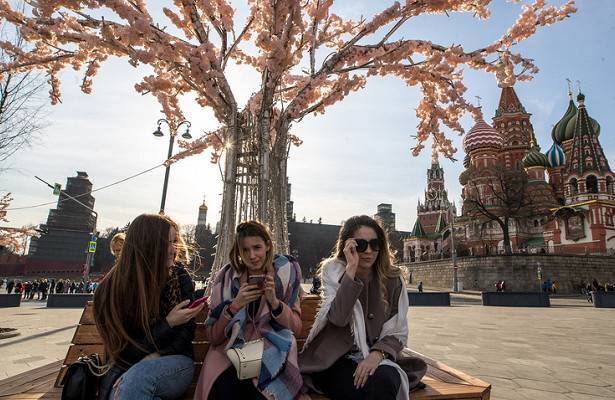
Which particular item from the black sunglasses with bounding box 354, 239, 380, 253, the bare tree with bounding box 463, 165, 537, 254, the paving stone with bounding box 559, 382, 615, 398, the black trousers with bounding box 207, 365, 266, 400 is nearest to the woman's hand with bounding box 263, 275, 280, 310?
the black trousers with bounding box 207, 365, 266, 400

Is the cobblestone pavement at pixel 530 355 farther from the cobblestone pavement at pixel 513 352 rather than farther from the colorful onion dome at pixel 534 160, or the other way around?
the colorful onion dome at pixel 534 160

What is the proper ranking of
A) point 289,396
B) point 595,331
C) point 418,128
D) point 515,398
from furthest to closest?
1. point 595,331
2. point 418,128
3. point 515,398
4. point 289,396

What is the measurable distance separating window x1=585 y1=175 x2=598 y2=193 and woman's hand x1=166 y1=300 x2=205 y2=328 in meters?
46.3

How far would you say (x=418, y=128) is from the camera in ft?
19.2

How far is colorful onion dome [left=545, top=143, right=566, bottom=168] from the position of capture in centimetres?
4478

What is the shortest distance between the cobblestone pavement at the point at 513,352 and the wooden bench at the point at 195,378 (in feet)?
5.07

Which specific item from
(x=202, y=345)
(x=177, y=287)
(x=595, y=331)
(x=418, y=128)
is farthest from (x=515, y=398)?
(x=595, y=331)

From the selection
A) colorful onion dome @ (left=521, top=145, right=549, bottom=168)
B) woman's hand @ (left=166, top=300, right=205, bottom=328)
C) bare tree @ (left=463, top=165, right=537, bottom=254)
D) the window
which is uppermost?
colorful onion dome @ (left=521, top=145, right=549, bottom=168)

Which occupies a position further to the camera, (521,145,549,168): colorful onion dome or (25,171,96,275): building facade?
(25,171,96,275): building facade

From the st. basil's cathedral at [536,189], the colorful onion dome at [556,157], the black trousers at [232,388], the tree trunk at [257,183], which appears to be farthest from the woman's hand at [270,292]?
the colorful onion dome at [556,157]

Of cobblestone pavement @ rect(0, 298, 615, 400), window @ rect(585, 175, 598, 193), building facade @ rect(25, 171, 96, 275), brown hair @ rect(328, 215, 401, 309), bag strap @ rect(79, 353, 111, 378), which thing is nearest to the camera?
bag strap @ rect(79, 353, 111, 378)

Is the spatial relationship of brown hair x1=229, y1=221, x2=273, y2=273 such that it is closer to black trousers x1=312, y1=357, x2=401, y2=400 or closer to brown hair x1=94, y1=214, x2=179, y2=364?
brown hair x1=94, y1=214, x2=179, y2=364

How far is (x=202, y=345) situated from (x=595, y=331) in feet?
35.3

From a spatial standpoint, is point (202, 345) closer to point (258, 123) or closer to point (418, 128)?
point (258, 123)
